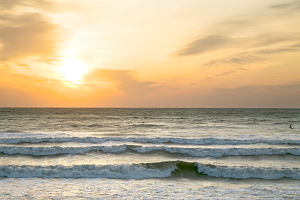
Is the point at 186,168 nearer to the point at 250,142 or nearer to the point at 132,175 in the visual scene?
the point at 132,175

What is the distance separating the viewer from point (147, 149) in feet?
64.5

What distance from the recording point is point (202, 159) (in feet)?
55.7

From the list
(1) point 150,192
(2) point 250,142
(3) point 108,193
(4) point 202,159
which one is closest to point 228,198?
(1) point 150,192

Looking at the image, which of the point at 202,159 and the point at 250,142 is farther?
the point at 250,142

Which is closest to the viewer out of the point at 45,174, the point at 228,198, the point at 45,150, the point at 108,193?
the point at 228,198

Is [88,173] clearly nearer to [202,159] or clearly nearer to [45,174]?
[45,174]

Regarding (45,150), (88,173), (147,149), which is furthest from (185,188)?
(45,150)

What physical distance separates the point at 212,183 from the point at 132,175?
5124 millimetres

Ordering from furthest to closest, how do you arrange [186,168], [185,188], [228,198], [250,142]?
[250,142] < [186,168] < [185,188] < [228,198]

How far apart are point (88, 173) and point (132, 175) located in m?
2.94

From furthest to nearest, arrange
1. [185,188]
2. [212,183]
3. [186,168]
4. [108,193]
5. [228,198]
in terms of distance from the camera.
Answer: [186,168] → [212,183] → [185,188] → [108,193] → [228,198]

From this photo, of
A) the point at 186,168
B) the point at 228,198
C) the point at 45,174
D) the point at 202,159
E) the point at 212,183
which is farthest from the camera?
the point at 202,159

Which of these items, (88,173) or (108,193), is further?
(88,173)

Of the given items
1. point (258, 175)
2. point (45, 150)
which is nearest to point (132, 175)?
point (258, 175)
